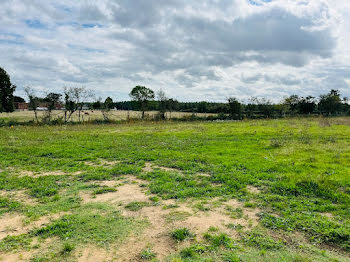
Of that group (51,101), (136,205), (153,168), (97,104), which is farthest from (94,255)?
(97,104)

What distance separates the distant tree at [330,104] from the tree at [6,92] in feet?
209

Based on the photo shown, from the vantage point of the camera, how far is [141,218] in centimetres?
534

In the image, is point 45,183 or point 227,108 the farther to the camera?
point 227,108

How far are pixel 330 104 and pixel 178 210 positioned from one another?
5849 centimetres

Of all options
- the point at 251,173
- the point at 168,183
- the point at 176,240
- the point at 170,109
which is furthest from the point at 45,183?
the point at 170,109

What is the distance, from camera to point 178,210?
5656 mm

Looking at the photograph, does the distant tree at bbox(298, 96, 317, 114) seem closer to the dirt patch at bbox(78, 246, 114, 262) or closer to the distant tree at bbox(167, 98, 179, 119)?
the distant tree at bbox(167, 98, 179, 119)

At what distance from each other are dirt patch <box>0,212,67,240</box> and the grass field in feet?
0.07

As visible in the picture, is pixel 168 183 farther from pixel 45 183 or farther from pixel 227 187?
pixel 45 183

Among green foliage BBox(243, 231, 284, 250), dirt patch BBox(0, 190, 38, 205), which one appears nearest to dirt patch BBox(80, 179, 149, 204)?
dirt patch BBox(0, 190, 38, 205)

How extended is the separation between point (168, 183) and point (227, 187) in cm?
176

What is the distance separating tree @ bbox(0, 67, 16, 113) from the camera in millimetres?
42072

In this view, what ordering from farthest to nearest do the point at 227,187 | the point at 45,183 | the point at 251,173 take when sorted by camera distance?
the point at 251,173, the point at 45,183, the point at 227,187

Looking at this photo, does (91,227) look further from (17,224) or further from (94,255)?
(17,224)
